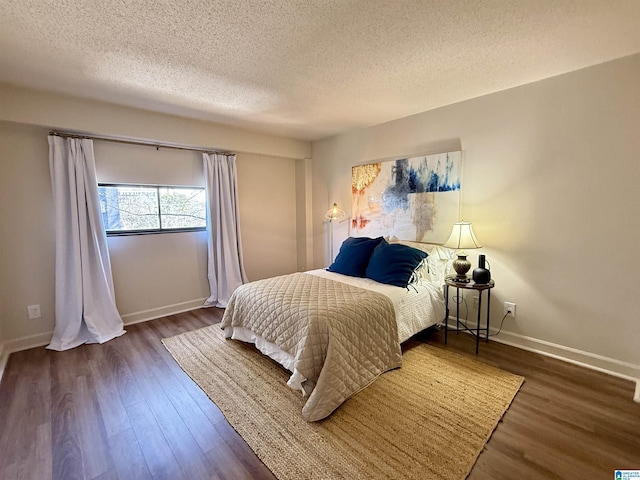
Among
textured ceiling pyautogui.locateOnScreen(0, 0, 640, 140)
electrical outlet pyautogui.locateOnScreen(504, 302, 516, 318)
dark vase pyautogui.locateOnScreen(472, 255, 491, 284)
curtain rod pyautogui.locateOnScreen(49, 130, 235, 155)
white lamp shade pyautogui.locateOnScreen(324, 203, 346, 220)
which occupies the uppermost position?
textured ceiling pyautogui.locateOnScreen(0, 0, 640, 140)

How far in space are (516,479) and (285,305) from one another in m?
1.60

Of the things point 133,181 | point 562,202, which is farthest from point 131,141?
point 562,202

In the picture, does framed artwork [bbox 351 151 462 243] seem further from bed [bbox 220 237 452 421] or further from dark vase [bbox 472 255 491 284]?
dark vase [bbox 472 255 491 284]

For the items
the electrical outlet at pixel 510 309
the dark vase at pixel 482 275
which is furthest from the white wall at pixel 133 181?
the electrical outlet at pixel 510 309

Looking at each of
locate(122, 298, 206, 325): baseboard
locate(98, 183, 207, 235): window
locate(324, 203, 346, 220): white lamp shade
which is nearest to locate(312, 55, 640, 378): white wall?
locate(324, 203, 346, 220): white lamp shade

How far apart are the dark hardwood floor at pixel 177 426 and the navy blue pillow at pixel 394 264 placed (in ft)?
2.90

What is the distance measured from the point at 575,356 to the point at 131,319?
4393mm

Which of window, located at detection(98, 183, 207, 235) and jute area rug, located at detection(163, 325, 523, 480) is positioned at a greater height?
window, located at detection(98, 183, 207, 235)

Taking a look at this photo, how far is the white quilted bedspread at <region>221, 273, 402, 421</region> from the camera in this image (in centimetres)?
187

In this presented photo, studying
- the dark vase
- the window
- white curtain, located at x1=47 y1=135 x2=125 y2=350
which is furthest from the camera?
the window

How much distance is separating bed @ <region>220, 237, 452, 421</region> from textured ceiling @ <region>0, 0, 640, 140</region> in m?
Result: 1.59

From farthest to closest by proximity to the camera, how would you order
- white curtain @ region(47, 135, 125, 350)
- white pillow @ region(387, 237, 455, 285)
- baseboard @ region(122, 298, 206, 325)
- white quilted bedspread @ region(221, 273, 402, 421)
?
baseboard @ region(122, 298, 206, 325) < white pillow @ region(387, 237, 455, 285) < white curtain @ region(47, 135, 125, 350) < white quilted bedspread @ region(221, 273, 402, 421)

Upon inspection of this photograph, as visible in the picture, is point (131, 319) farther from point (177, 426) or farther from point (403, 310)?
point (403, 310)

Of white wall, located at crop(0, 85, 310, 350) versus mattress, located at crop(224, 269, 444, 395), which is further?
white wall, located at crop(0, 85, 310, 350)
